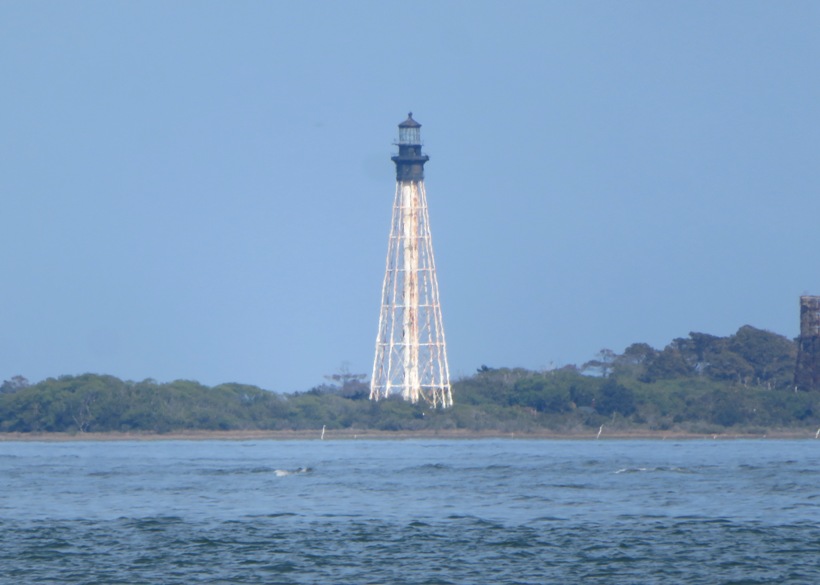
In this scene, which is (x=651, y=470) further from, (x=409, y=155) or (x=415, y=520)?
(x=409, y=155)

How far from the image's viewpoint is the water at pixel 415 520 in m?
38.1

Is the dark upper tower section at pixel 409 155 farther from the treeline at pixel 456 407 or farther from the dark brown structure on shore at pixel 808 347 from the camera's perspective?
the dark brown structure on shore at pixel 808 347

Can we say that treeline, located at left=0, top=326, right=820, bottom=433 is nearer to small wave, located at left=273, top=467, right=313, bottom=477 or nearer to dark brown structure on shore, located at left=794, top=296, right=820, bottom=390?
dark brown structure on shore, located at left=794, top=296, right=820, bottom=390

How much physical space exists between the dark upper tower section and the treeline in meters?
17.0

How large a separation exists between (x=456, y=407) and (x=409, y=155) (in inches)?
785

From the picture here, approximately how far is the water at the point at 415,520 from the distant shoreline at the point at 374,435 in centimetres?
3368

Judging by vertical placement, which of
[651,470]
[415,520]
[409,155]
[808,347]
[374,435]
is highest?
[409,155]

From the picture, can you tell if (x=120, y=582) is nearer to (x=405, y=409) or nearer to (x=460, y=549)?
(x=460, y=549)

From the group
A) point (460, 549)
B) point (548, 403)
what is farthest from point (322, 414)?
point (460, 549)

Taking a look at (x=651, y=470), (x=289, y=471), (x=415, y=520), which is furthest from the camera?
(x=289, y=471)

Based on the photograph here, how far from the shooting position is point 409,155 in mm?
111250

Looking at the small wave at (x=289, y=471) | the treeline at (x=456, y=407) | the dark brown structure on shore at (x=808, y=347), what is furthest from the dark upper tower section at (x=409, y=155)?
the small wave at (x=289, y=471)

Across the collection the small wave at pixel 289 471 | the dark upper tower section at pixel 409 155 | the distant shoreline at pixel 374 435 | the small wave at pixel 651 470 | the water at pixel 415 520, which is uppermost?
the dark upper tower section at pixel 409 155

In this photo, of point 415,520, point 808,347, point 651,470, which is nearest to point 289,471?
point 651,470
